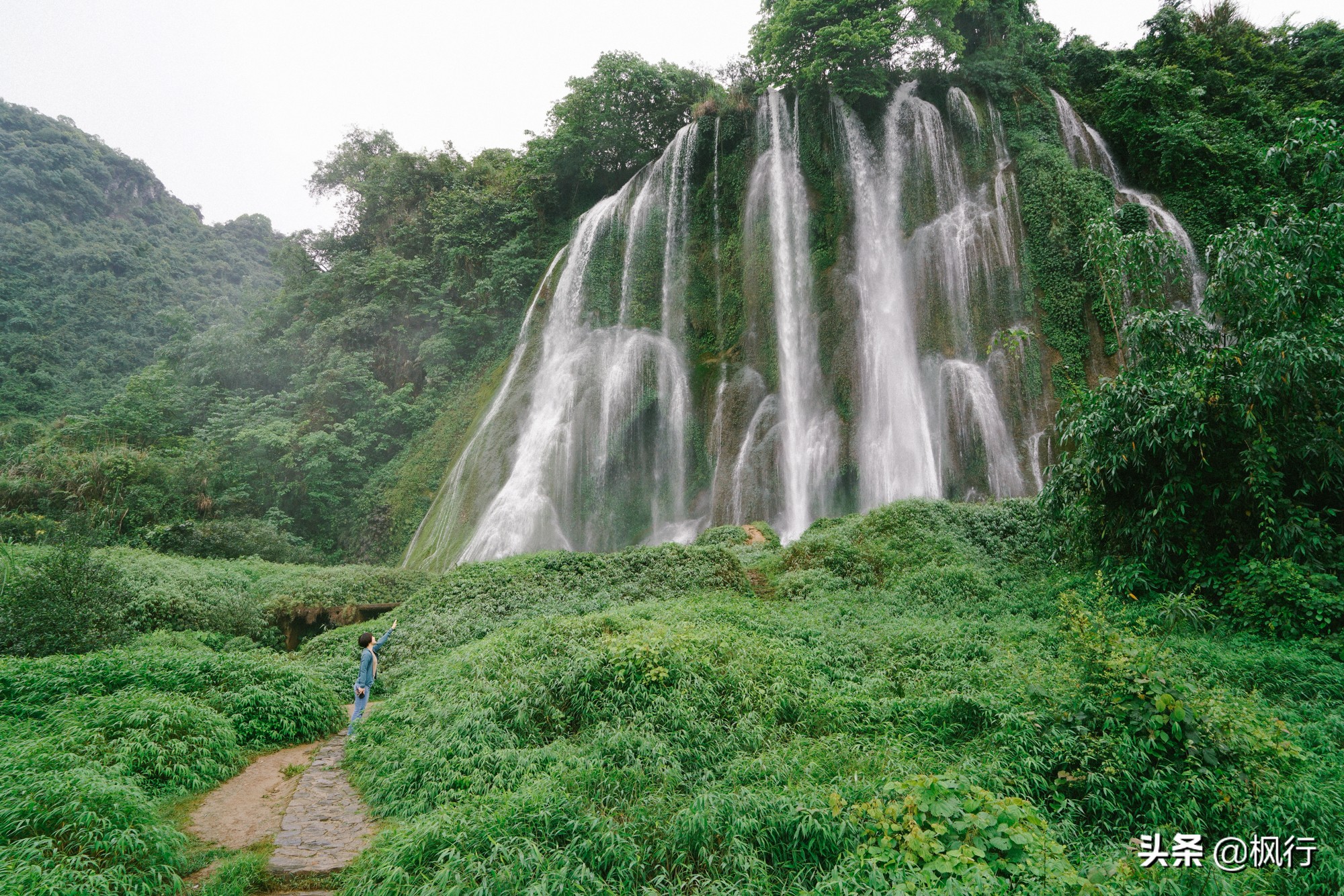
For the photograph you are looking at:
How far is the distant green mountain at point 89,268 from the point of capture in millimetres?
32719

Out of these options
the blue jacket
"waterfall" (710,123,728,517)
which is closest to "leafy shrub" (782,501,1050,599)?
"waterfall" (710,123,728,517)

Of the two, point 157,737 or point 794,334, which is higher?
point 794,334

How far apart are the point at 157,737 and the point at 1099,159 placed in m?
22.6

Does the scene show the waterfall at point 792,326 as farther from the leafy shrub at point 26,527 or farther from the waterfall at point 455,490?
the leafy shrub at point 26,527

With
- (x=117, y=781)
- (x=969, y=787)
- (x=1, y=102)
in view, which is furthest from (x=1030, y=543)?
(x=1, y=102)

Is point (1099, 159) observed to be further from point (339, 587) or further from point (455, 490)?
point (339, 587)

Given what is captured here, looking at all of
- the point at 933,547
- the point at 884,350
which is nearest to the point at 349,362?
the point at 884,350

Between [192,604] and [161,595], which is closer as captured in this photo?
[161,595]

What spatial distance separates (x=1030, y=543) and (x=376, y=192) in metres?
29.9

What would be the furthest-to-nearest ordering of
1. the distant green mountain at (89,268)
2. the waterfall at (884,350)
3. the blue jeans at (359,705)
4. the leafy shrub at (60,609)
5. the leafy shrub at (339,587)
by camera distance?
the distant green mountain at (89,268) → the waterfall at (884,350) → the leafy shrub at (339,587) → the leafy shrub at (60,609) → the blue jeans at (359,705)

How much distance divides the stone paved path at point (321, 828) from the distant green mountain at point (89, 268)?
33747 mm

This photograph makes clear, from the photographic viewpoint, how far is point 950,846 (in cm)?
346

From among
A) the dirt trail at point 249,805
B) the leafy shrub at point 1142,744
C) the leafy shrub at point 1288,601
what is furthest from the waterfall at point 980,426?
the dirt trail at point 249,805

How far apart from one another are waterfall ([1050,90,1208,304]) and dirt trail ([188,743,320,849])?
765 inches
